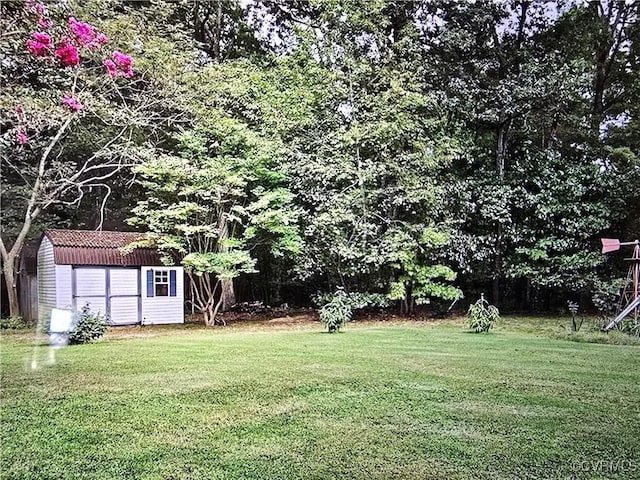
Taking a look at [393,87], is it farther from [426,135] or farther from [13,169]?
[13,169]

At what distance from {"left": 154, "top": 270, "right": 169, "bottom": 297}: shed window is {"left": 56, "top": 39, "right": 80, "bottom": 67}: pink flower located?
130 cm

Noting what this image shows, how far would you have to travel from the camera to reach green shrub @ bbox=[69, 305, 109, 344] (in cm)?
254

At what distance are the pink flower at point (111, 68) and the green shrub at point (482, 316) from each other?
2.74m

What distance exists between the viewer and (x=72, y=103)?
2520mm

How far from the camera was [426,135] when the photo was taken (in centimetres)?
459

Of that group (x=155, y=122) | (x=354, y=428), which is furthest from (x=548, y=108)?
(x=354, y=428)

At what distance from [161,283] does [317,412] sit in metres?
1.75

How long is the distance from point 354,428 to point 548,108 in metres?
2.95

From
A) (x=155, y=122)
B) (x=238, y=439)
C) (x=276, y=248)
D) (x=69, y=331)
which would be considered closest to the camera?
(x=238, y=439)

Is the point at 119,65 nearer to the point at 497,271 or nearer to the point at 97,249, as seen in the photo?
the point at 97,249

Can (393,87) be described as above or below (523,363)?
above

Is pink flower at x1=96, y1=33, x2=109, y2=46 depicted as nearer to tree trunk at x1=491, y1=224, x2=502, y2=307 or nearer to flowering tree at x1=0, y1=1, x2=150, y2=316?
flowering tree at x1=0, y1=1, x2=150, y2=316

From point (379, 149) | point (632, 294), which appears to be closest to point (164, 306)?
point (379, 149)

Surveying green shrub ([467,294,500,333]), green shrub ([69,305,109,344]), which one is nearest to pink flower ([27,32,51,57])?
green shrub ([69,305,109,344])
